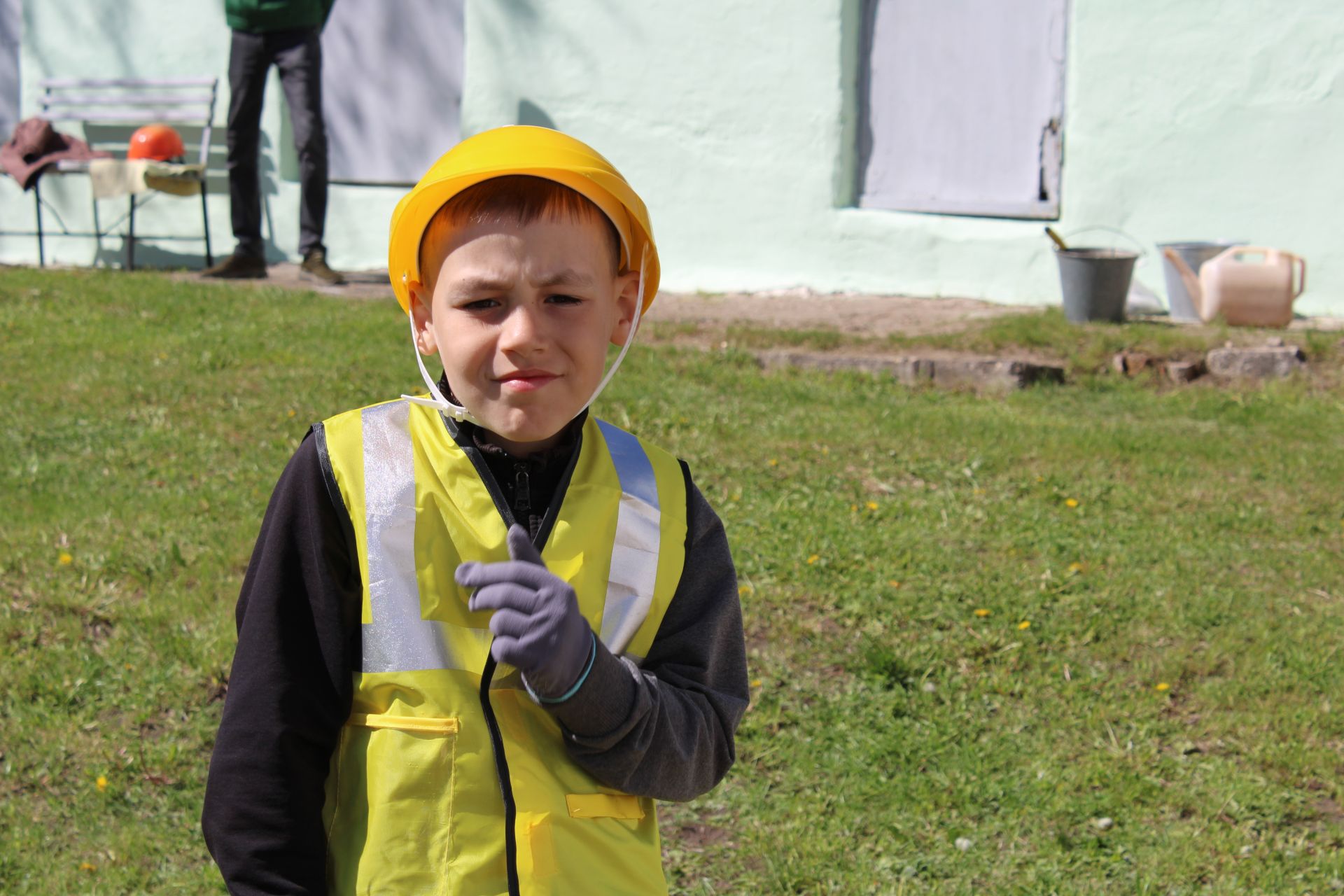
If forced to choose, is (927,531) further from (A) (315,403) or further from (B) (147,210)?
(B) (147,210)

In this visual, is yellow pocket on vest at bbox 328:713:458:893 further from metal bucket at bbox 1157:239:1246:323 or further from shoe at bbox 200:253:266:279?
shoe at bbox 200:253:266:279

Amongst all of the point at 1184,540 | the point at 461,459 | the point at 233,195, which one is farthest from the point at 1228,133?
the point at 461,459

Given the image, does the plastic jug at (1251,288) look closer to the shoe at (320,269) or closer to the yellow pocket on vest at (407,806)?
the shoe at (320,269)

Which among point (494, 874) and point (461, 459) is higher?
point (461, 459)

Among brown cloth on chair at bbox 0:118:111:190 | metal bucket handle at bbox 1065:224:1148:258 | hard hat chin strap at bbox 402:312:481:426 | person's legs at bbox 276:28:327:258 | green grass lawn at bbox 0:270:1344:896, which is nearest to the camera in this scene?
hard hat chin strap at bbox 402:312:481:426

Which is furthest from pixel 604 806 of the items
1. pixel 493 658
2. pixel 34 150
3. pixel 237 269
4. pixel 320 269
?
pixel 34 150

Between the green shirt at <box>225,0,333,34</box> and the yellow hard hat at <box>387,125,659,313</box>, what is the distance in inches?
296

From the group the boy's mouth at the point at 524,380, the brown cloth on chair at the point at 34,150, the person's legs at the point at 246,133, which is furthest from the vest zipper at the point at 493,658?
the brown cloth on chair at the point at 34,150

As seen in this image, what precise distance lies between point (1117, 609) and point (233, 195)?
6.94m

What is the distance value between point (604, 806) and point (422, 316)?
70 centimetres

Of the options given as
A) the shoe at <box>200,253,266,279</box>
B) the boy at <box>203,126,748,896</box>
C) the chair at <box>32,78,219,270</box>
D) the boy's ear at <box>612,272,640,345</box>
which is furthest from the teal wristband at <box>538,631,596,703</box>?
the chair at <box>32,78,219,270</box>

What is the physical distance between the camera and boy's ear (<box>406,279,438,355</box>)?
6.31 ft

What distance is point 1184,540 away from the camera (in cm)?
492

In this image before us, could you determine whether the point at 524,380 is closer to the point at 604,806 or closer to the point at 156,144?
the point at 604,806
